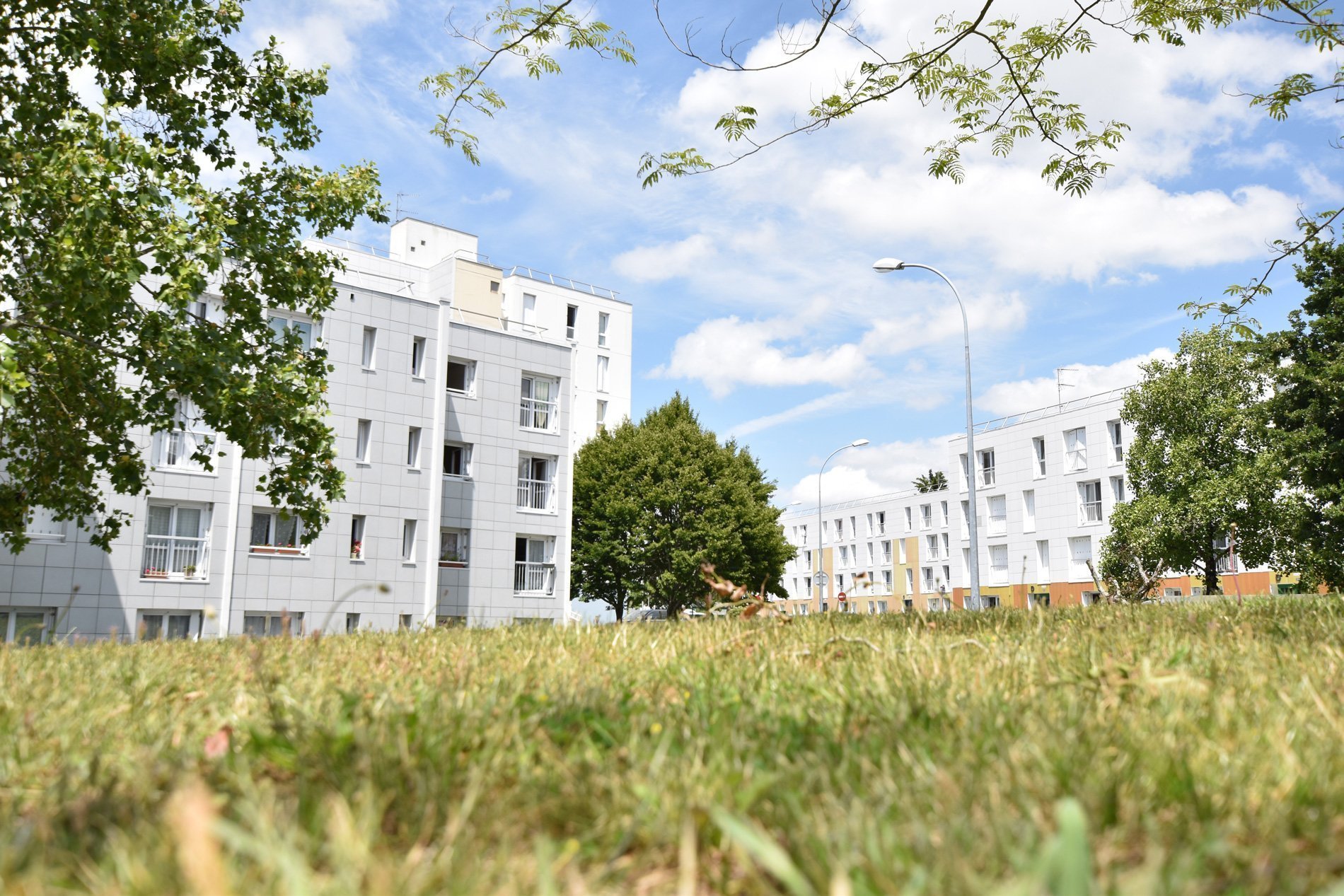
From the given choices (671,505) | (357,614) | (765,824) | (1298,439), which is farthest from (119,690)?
(671,505)

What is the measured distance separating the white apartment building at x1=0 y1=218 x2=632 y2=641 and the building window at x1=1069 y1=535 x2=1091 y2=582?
1237 inches

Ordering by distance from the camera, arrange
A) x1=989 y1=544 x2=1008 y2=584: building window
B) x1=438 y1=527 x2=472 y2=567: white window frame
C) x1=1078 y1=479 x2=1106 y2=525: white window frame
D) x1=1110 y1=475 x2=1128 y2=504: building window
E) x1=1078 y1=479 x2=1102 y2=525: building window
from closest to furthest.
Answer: x1=438 y1=527 x2=472 y2=567: white window frame, x1=1110 y1=475 x2=1128 y2=504: building window, x1=1078 y1=479 x2=1106 y2=525: white window frame, x1=1078 y1=479 x2=1102 y2=525: building window, x1=989 y1=544 x2=1008 y2=584: building window

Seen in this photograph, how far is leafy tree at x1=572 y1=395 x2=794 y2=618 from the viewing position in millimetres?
43406

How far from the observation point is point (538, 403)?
41.4 m

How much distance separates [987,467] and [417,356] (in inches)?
1660

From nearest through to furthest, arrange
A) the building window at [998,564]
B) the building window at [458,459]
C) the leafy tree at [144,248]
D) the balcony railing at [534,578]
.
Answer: the leafy tree at [144,248], the building window at [458,459], the balcony railing at [534,578], the building window at [998,564]

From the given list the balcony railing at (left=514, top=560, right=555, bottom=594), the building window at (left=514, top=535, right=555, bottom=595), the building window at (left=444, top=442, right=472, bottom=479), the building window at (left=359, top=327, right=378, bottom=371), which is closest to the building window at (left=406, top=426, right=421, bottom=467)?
the building window at (left=444, top=442, right=472, bottom=479)

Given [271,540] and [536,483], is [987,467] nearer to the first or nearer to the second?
[536,483]

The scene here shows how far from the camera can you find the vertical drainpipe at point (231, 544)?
30844mm

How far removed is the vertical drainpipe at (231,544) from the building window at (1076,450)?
4522cm

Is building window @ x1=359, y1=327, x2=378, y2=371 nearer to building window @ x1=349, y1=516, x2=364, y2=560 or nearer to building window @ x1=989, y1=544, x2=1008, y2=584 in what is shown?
building window @ x1=349, y1=516, x2=364, y2=560

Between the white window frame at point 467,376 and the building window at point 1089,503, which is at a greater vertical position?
the white window frame at point 467,376

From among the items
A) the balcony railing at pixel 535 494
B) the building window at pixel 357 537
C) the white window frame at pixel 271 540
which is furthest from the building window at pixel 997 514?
the white window frame at pixel 271 540

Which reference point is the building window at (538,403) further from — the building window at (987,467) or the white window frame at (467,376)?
the building window at (987,467)
